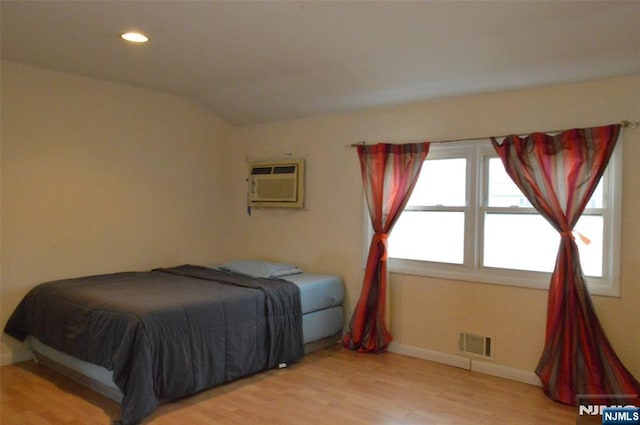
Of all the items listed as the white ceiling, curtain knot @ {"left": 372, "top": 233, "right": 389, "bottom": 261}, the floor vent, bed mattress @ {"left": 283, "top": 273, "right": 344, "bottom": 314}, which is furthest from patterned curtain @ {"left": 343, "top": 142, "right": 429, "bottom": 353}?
the floor vent

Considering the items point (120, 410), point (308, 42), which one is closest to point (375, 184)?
point (308, 42)

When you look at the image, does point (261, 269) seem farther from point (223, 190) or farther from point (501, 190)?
point (501, 190)

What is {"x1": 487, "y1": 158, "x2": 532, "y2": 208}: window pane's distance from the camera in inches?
146

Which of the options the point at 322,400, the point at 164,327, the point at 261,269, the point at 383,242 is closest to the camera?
the point at 164,327

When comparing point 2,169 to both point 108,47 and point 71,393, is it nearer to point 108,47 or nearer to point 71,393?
point 108,47

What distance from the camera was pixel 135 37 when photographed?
316 cm

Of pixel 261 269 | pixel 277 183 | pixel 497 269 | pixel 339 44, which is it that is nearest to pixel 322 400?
pixel 261 269

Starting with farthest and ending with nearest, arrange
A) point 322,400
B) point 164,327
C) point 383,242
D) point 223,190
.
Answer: point 223,190
point 383,242
point 322,400
point 164,327

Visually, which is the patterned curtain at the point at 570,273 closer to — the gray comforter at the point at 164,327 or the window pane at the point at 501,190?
the window pane at the point at 501,190

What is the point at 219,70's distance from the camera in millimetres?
3873

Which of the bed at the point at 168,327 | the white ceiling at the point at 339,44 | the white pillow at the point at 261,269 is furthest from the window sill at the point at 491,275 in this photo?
the white ceiling at the point at 339,44

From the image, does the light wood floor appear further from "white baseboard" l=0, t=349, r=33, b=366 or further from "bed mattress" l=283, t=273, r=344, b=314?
"bed mattress" l=283, t=273, r=344, b=314

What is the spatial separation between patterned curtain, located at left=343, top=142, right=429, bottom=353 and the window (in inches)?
7.2

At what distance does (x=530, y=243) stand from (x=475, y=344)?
89 cm
